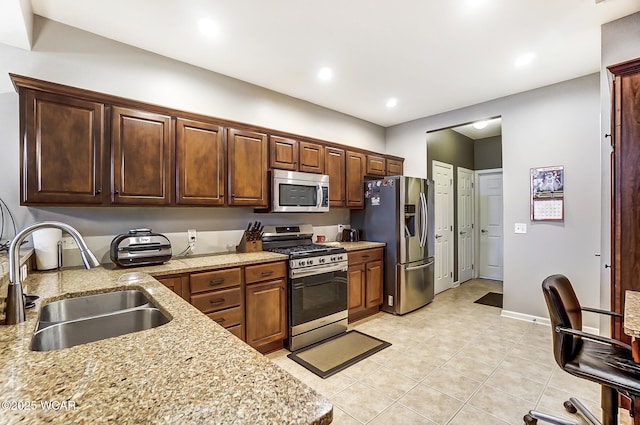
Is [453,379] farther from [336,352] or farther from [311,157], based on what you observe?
[311,157]

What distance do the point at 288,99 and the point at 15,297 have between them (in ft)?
11.0

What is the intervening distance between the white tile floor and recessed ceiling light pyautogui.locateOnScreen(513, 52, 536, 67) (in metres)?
2.91

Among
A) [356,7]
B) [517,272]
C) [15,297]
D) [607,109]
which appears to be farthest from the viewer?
[517,272]

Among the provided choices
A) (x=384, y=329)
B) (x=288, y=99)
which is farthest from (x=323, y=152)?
(x=384, y=329)

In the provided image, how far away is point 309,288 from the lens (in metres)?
3.03

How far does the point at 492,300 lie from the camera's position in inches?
177

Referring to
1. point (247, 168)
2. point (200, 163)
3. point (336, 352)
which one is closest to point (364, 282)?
point (336, 352)

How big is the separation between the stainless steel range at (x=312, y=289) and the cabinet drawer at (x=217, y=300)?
554 millimetres

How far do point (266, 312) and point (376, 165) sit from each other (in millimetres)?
2787

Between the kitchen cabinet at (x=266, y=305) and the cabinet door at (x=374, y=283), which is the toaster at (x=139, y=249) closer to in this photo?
the kitchen cabinet at (x=266, y=305)

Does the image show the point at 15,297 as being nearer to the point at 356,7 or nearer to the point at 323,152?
the point at 356,7

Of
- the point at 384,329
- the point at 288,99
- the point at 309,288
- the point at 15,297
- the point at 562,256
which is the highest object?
the point at 288,99

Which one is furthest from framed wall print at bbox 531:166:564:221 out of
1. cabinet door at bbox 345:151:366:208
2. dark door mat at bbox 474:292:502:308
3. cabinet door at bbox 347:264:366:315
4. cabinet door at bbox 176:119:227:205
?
cabinet door at bbox 176:119:227:205

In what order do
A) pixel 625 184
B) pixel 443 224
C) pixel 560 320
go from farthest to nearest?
pixel 443 224 < pixel 625 184 < pixel 560 320
